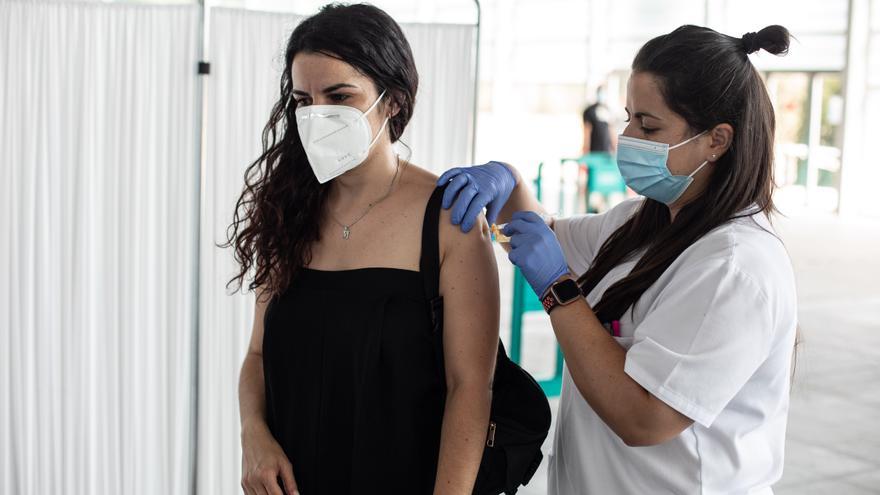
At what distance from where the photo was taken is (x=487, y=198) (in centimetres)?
173

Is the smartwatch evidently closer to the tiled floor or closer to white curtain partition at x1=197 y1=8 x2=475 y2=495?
the tiled floor

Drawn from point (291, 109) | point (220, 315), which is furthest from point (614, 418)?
point (220, 315)

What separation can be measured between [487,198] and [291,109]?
47 cm

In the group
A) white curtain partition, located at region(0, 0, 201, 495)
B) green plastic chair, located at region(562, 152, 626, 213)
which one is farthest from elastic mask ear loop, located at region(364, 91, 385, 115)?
green plastic chair, located at region(562, 152, 626, 213)

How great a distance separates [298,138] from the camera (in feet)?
6.33

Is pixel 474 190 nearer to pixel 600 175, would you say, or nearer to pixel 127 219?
pixel 127 219

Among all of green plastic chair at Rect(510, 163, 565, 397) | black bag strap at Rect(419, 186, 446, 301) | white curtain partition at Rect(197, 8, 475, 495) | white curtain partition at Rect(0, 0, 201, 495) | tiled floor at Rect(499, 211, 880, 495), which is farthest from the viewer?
green plastic chair at Rect(510, 163, 565, 397)

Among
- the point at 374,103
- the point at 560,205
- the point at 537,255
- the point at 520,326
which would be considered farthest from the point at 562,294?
the point at 560,205

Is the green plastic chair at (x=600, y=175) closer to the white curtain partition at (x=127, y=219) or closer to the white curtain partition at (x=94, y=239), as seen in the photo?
the white curtain partition at (x=127, y=219)

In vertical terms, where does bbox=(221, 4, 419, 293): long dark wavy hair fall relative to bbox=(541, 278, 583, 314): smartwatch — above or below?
above

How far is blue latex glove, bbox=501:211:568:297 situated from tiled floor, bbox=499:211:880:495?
0.56 metres

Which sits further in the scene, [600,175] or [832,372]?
[600,175]

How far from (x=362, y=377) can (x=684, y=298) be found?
1.87 feet

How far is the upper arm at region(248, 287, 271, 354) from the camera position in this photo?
1860mm
